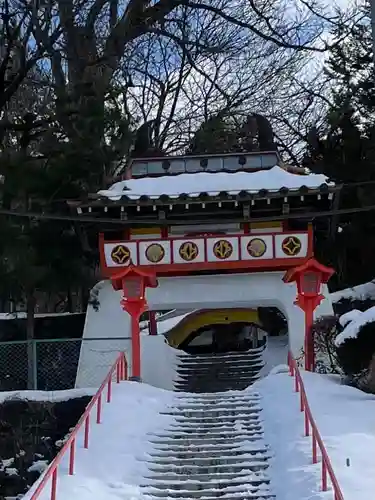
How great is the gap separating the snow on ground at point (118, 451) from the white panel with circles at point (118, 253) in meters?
3.65

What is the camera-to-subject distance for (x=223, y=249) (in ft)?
61.7

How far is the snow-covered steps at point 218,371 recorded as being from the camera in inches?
831

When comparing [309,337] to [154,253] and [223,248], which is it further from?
[154,253]

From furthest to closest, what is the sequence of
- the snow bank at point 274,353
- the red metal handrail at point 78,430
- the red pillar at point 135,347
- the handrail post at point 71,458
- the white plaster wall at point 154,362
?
the snow bank at point 274,353
the white plaster wall at point 154,362
the red pillar at point 135,347
the handrail post at point 71,458
the red metal handrail at point 78,430

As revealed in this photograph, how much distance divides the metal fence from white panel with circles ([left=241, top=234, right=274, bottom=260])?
3.44m

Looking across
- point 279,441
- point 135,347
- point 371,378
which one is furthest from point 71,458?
point 135,347

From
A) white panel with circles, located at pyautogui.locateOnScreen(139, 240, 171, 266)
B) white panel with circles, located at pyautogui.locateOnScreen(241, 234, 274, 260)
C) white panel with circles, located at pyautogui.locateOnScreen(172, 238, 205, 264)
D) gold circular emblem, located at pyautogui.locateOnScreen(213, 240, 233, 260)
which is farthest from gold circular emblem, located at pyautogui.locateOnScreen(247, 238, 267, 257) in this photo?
white panel with circles, located at pyautogui.locateOnScreen(139, 240, 171, 266)

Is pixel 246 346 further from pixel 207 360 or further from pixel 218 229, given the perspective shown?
pixel 218 229

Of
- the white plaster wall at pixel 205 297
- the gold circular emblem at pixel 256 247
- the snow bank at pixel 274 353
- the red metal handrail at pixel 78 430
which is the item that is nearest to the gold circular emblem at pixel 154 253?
the white plaster wall at pixel 205 297

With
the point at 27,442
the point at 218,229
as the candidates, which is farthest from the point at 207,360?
the point at 27,442

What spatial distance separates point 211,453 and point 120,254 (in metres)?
7.38

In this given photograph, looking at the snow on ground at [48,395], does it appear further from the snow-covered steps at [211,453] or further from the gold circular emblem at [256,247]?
the gold circular emblem at [256,247]

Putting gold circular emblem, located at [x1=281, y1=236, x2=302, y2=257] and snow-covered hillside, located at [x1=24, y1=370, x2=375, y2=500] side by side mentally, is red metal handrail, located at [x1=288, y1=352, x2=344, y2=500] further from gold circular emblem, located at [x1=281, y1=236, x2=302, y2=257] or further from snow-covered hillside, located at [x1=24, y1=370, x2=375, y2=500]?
gold circular emblem, located at [x1=281, y1=236, x2=302, y2=257]

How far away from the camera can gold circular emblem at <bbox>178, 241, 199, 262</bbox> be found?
1880 cm
